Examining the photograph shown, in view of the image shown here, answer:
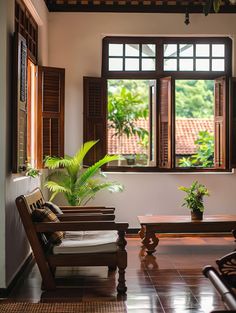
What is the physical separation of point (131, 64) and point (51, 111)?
1.57m

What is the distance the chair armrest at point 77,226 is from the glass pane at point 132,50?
12.8 feet

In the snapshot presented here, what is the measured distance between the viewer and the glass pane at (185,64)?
8.17 m

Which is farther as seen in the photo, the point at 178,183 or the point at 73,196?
the point at 178,183

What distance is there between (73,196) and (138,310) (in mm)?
3143

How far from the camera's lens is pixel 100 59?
8.05 metres

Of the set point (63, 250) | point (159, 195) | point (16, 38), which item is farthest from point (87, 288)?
point (159, 195)

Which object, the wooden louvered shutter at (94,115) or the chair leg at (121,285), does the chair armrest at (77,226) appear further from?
the wooden louvered shutter at (94,115)

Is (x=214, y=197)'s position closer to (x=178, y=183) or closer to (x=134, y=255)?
(x=178, y=183)

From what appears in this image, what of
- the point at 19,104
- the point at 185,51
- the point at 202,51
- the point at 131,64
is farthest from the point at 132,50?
the point at 19,104

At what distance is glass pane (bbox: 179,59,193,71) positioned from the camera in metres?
8.17

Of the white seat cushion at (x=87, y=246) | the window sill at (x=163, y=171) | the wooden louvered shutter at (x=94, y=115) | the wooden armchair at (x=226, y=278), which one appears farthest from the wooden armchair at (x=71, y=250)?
the window sill at (x=163, y=171)

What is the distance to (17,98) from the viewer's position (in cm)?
492

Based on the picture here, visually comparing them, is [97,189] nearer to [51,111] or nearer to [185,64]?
[51,111]

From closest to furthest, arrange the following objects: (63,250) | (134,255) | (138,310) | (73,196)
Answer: (138,310) < (63,250) < (134,255) < (73,196)
